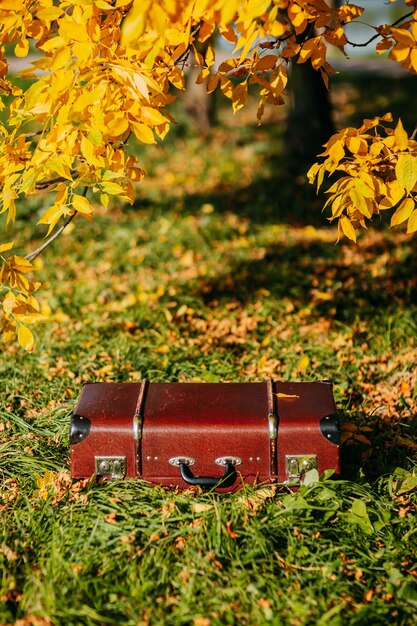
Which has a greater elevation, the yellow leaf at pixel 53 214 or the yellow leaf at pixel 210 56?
the yellow leaf at pixel 210 56

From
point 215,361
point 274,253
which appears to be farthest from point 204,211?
point 215,361

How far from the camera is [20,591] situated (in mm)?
2330

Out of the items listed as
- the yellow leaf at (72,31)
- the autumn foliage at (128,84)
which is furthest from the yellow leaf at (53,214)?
the yellow leaf at (72,31)

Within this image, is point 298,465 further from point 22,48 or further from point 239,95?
point 22,48

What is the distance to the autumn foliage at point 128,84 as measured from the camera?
6.35ft

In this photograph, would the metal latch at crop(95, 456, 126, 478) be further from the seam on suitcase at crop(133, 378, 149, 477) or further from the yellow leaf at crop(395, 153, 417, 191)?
the yellow leaf at crop(395, 153, 417, 191)

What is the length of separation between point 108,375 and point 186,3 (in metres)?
2.45

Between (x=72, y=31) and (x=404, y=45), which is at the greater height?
(x=72, y=31)

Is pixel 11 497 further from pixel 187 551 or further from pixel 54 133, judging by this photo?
pixel 54 133

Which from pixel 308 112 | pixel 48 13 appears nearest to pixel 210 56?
pixel 48 13

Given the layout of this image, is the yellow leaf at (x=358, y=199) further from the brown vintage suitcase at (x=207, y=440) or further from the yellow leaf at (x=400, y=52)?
the brown vintage suitcase at (x=207, y=440)

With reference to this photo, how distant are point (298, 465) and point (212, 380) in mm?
1162

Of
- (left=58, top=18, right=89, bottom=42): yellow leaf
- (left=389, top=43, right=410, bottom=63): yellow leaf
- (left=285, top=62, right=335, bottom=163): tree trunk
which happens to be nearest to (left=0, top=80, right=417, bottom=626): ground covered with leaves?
(left=285, top=62, right=335, bottom=163): tree trunk

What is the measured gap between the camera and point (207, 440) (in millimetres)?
2693
